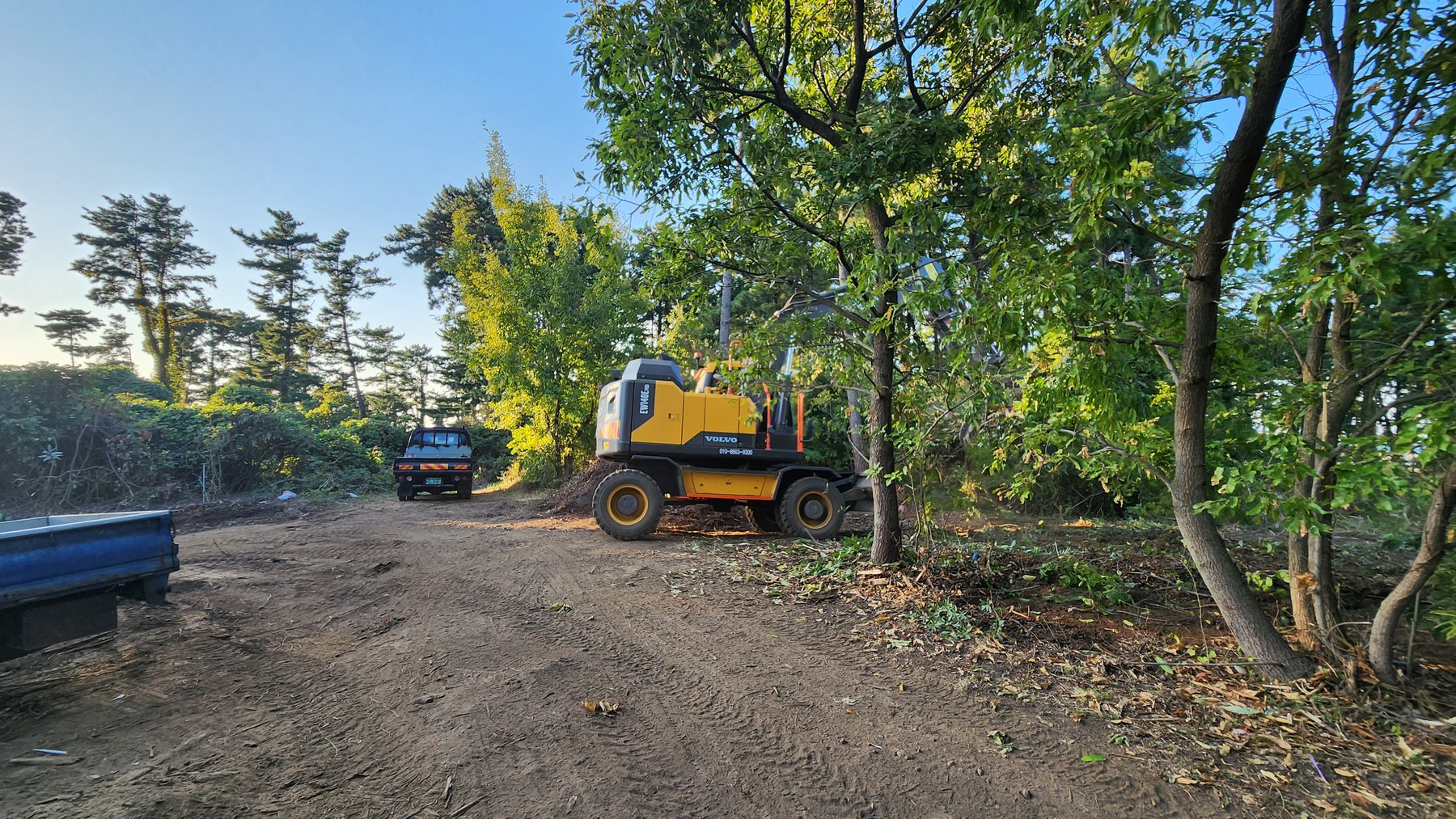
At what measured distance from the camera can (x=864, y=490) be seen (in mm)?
9617

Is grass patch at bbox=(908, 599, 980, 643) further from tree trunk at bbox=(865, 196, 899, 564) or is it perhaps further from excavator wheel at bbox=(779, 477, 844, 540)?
excavator wheel at bbox=(779, 477, 844, 540)

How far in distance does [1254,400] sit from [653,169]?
16.0 feet

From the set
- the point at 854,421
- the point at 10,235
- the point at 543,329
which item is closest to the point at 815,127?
the point at 854,421

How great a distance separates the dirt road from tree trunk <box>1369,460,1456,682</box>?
1.72 metres

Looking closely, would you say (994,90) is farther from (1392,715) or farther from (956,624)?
(1392,715)

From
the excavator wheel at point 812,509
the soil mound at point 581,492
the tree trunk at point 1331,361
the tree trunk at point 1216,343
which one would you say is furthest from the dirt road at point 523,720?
the soil mound at point 581,492

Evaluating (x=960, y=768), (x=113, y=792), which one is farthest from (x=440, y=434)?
(x=960, y=768)

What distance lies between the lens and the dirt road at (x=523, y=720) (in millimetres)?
2623

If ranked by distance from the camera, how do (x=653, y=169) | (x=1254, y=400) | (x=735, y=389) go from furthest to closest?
(x=735, y=389) < (x=653, y=169) < (x=1254, y=400)

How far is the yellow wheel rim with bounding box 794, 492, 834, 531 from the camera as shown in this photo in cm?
924

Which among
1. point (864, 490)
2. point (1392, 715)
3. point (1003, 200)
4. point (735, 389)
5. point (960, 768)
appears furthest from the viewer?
point (864, 490)

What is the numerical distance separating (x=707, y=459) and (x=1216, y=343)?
657 centimetres

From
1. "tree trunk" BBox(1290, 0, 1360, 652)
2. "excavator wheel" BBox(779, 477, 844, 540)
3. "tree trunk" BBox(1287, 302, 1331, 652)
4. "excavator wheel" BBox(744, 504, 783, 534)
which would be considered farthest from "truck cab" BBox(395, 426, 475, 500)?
"tree trunk" BBox(1290, 0, 1360, 652)

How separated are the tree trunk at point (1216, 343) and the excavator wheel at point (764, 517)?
21.6 ft
